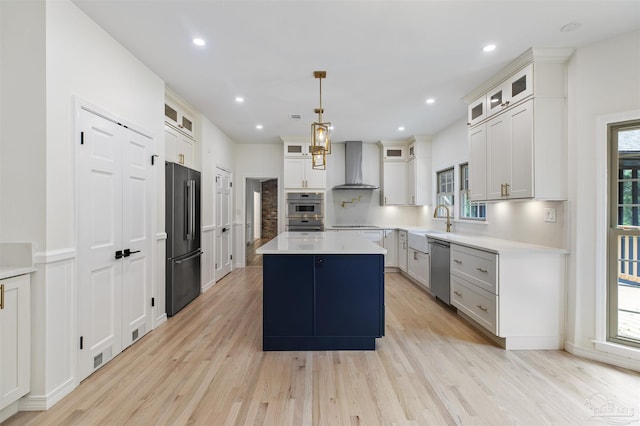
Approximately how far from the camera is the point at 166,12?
7.19 ft

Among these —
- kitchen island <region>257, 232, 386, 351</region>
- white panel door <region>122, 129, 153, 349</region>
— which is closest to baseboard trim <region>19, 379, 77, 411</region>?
white panel door <region>122, 129, 153, 349</region>

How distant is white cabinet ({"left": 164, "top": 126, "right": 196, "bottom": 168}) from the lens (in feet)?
12.6

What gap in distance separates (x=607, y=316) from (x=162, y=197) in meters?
4.32

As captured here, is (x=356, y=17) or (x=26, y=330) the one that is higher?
(x=356, y=17)

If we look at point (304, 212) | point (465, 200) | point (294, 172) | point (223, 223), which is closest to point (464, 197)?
point (465, 200)

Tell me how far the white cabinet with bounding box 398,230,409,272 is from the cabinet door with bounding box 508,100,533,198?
2592 mm

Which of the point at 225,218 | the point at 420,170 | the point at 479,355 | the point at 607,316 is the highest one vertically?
the point at 420,170

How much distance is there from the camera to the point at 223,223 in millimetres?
5562

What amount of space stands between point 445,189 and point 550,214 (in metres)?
2.60

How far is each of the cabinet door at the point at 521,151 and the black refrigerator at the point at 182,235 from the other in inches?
145

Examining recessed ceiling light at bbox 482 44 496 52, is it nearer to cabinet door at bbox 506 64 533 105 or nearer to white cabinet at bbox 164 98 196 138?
cabinet door at bbox 506 64 533 105

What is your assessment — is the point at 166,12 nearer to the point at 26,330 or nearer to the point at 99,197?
the point at 99,197

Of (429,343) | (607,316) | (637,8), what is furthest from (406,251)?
(637,8)

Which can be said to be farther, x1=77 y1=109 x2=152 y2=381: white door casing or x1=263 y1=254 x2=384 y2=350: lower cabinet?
x1=263 y1=254 x2=384 y2=350: lower cabinet
